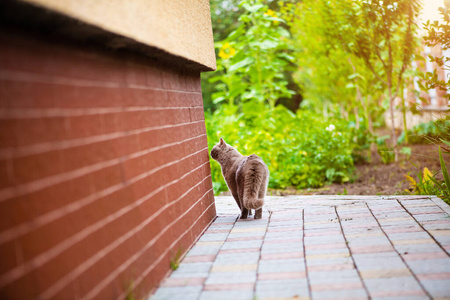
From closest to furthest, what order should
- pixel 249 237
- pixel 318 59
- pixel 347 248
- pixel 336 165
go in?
pixel 347 248, pixel 249 237, pixel 336 165, pixel 318 59

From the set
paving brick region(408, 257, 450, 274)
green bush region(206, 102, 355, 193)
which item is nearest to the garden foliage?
green bush region(206, 102, 355, 193)

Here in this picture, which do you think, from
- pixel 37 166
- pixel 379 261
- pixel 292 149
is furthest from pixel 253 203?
pixel 292 149

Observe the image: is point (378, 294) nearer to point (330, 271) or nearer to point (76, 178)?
point (330, 271)

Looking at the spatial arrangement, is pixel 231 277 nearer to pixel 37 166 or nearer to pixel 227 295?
pixel 227 295

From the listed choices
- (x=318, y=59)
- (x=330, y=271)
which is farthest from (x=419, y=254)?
(x=318, y=59)

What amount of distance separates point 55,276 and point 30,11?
3.34ft

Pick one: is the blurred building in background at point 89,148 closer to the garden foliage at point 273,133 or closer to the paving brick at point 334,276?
the paving brick at point 334,276

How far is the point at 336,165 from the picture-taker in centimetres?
680

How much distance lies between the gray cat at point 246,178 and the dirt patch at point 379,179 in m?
1.77

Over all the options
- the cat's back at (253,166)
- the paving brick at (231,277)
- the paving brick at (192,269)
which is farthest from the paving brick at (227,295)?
the cat's back at (253,166)

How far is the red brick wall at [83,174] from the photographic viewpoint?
148cm

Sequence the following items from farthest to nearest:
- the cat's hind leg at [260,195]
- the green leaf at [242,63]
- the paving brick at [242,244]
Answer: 1. the green leaf at [242,63]
2. the cat's hind leg at [260,195]
3. the paving brick at [242,244]

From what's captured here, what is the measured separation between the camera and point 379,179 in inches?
256

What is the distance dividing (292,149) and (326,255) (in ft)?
14.1
